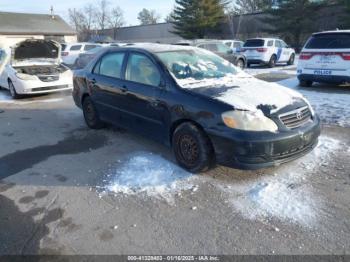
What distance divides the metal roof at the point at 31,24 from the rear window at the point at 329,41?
117ft

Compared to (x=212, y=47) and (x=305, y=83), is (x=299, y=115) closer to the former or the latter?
(x=305, y=83)

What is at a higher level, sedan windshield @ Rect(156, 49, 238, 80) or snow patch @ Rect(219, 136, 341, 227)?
sedan windshield @ Rect(156, 49, 238, 80)

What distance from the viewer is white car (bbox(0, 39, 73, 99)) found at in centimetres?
977

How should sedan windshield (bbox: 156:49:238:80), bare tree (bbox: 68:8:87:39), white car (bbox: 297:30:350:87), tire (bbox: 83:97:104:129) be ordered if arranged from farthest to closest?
bare tree (bbox: 68:8:87:39) < white car (bbox: 297:30:350:87) < tire (bbox: 83:97:104:129) < sedan windshield (bbox: 156:49:238:80)

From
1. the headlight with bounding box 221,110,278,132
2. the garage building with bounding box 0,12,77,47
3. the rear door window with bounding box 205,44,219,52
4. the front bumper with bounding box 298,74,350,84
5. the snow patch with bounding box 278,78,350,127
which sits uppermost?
the garage building with bounding box 0,12,77,47

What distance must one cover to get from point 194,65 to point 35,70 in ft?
23.3

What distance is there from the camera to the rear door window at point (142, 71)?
4691 mm

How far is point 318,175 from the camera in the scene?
4156 millimetres

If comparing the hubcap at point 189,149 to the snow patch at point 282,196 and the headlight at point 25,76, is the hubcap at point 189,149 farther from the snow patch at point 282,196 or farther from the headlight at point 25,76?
the headlight at point 25,76

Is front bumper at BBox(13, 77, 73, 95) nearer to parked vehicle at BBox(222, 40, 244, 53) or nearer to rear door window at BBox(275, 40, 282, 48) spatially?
parked vehicle at BBox(222, 40, 244, 53)

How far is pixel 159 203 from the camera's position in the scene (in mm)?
3646

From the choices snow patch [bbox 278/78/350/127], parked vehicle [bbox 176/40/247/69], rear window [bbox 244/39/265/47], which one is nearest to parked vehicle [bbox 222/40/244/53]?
rear window [bbox 244/39/265/47]

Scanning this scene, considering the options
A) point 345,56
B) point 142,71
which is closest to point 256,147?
point 142,71

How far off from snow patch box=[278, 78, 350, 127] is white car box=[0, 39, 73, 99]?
23.5 feet
